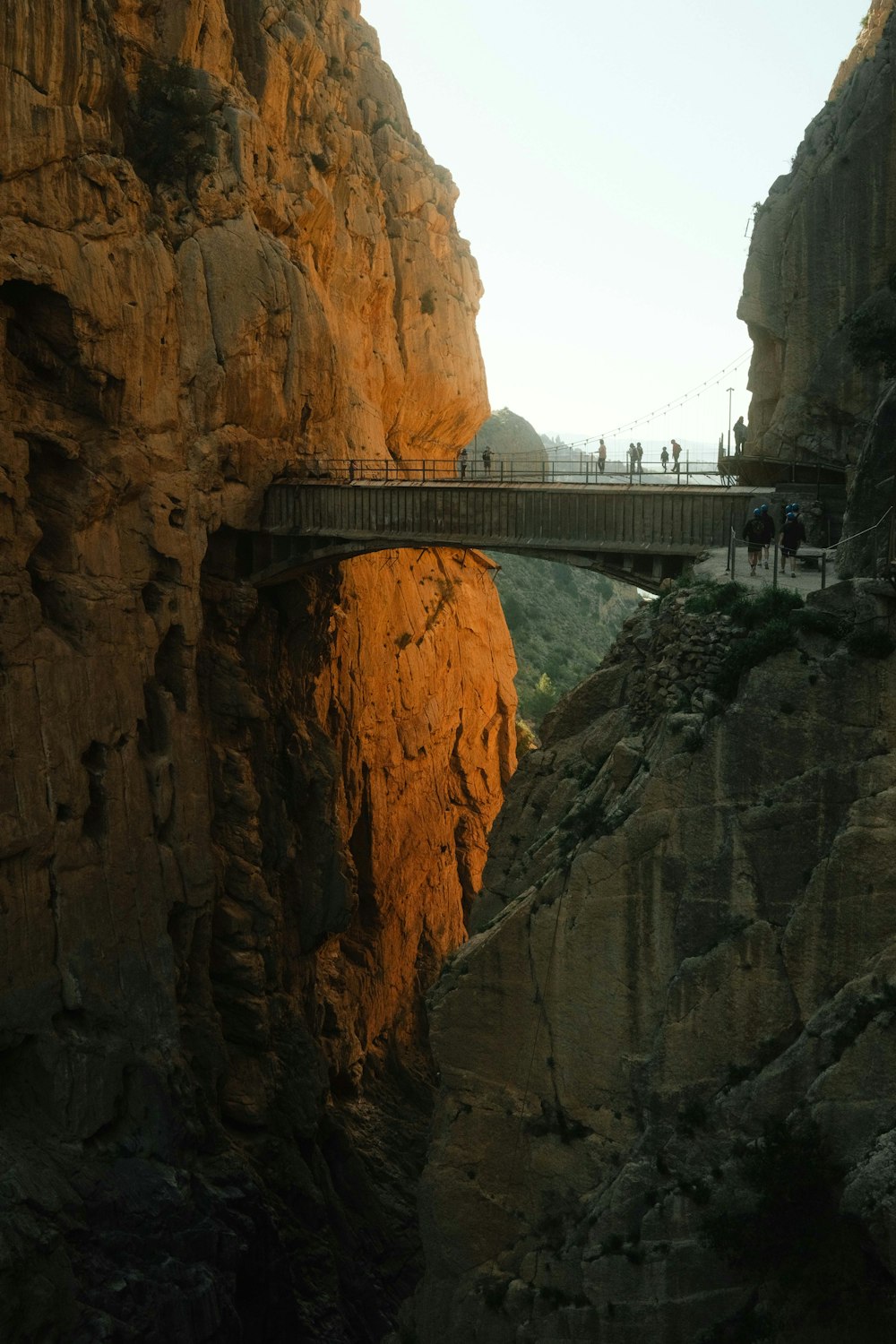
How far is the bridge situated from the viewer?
1085 inches

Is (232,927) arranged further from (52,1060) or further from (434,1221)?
(434,1221)

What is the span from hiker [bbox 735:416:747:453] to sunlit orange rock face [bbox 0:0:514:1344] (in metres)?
10.2

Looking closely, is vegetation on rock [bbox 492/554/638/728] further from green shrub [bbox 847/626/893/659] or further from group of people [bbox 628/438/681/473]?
green shrub [bbox 847/626/893/659]

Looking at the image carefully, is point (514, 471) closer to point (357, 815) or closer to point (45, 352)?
point (357, 815)

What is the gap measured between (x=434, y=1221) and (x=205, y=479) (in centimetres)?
1583

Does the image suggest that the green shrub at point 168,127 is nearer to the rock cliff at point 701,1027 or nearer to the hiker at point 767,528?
the hiker at point 767,528

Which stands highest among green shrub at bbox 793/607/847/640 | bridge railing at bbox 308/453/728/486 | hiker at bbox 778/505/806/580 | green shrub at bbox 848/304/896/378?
green shrub at bbox 848/304/896/378

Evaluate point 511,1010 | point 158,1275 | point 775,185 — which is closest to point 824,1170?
point 511,1010

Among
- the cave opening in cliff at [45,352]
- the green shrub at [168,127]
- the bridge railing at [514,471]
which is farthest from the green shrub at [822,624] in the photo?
the green shrub at [168,127]

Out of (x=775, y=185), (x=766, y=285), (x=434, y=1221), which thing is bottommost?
(x=434, y=1221)

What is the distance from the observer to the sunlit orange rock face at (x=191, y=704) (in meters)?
27.2

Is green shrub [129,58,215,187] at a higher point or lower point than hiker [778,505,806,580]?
higher

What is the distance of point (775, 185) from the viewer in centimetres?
2678

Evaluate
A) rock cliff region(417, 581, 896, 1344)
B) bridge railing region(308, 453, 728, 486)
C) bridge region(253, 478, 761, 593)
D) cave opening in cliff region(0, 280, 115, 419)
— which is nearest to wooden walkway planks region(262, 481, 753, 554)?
bridge region(253, 478, 761, 593)
